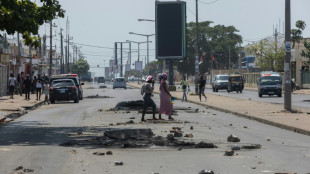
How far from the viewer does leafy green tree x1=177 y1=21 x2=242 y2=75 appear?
138 metres

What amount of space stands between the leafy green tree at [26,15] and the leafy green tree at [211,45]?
116m

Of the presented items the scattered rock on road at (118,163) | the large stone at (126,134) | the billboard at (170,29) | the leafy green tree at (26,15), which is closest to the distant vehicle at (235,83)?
the billboard at (170,29)

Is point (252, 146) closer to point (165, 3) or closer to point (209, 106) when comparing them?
point (209, 106)

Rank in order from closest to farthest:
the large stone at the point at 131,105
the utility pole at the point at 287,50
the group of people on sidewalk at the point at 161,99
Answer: the group of people on sidewalk at the point at 161,99 < the utility pole at the point at 287,50 < the large stone at the point at 131,105

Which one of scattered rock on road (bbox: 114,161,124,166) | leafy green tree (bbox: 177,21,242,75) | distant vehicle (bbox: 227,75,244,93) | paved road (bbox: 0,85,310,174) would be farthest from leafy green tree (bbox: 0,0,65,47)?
leafy green tree (bbox: 177,21,242,75)

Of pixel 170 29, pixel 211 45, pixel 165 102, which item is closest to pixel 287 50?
pixel 165 102

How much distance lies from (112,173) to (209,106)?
80.6ft

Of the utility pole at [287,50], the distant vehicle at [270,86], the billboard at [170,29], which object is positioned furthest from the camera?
the billboard at [170,29]

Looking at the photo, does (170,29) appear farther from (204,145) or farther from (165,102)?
(204,145)

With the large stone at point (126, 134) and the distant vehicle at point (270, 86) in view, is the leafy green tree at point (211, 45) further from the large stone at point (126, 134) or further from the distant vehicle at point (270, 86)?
the large stone at point (126, 134)

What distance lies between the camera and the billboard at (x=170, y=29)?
2859 inches

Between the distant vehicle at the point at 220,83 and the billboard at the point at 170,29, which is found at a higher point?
the billboard at the point at 170,29

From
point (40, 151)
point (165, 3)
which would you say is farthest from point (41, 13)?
point (165, 3)

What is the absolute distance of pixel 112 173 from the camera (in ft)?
31.8
